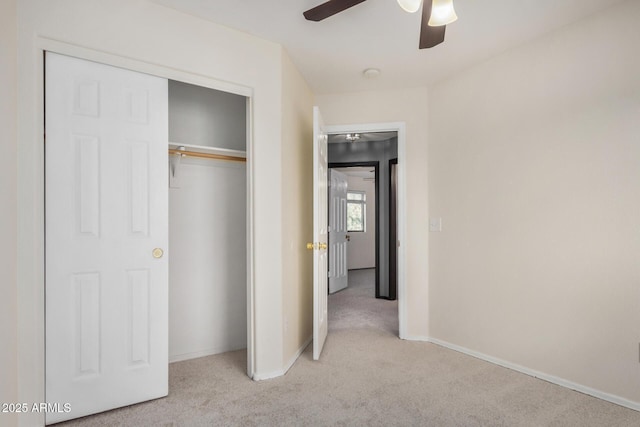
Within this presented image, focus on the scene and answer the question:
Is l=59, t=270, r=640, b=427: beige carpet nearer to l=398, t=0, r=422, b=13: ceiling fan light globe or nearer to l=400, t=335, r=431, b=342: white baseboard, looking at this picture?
l=400, t=335, r=431, b=342: white baseboard

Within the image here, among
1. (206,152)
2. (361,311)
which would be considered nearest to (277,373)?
(206,152)

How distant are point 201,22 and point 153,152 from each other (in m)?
0.93

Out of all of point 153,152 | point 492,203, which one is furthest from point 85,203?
point 492,203

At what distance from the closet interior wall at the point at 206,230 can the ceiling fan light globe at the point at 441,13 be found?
2.02m

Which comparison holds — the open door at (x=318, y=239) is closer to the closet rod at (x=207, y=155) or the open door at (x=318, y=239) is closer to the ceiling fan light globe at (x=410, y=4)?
the closet rod at (x=207, y=155)

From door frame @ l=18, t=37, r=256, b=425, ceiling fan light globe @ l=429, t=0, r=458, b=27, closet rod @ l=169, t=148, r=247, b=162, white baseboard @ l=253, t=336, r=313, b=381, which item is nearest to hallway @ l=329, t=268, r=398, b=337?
white baseboard @ l=253, t=336, r=313, b=381

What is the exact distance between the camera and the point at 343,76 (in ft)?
10.8

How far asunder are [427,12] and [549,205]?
173 centimetres

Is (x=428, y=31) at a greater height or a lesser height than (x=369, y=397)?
greater

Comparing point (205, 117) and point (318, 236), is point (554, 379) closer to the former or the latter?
point (318, 236)

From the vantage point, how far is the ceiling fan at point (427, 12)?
1.52 metres

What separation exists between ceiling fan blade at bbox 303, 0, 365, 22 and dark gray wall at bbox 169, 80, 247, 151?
57.4 inches

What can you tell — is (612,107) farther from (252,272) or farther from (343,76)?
(252,272)

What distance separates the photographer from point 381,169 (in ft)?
18.1
